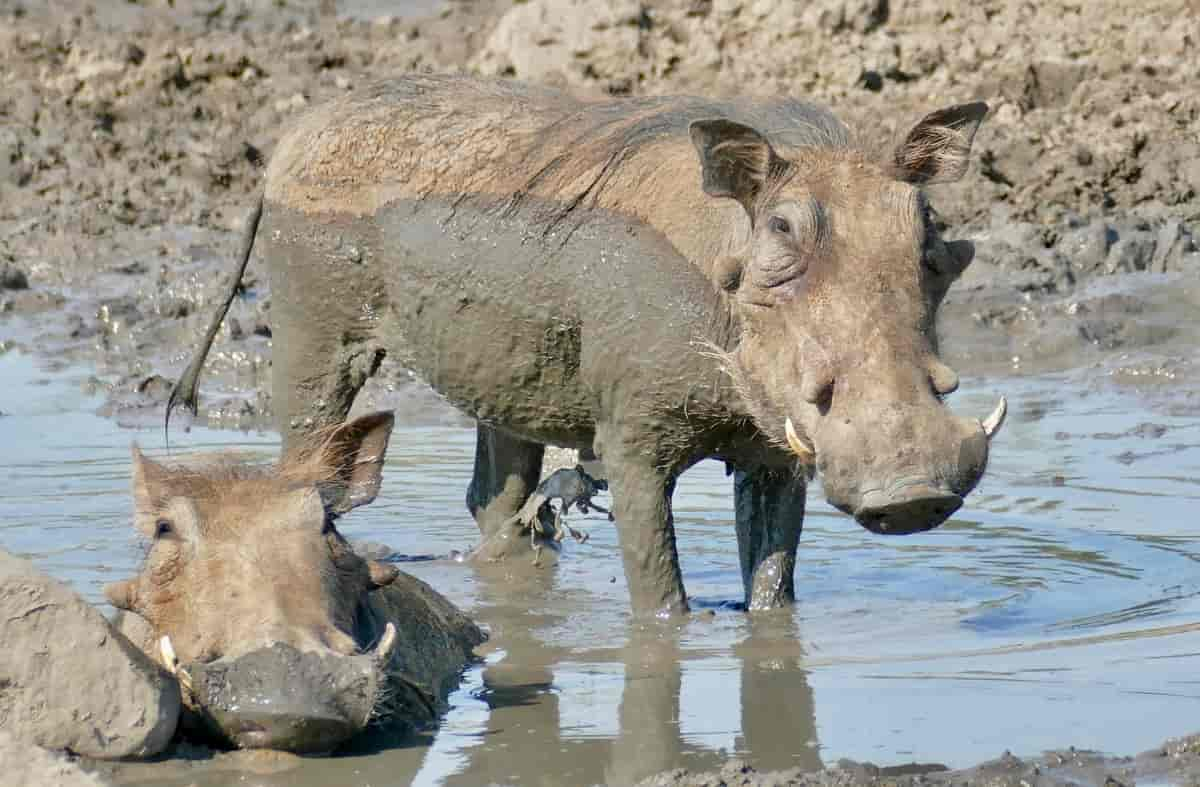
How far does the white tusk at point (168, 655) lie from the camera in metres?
4.72

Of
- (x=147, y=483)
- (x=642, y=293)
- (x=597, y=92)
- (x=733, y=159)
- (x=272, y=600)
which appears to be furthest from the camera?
(x=597, y=92)

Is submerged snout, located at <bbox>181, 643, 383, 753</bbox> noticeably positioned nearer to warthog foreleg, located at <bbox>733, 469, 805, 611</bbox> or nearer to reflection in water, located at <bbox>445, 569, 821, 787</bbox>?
reflection in water, located at <bbox>445, 569, 821, 787</bbox>

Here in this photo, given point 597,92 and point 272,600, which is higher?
point 597,92

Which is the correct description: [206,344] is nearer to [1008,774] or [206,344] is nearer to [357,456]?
[357,456]

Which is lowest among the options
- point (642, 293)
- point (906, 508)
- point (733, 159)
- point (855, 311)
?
point (906, 508)

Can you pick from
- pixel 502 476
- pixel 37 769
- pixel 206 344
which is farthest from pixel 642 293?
pixel 37 769

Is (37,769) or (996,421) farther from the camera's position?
(996,421)

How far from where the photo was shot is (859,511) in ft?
17.7

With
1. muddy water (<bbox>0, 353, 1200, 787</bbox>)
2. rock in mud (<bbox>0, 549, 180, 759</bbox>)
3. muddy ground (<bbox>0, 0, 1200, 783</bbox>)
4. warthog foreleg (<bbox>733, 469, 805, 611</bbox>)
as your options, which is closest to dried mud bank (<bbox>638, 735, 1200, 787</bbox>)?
muddy water (<bbox>0, 353, 1200, 787</bbox>)

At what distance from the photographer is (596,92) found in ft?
32.7

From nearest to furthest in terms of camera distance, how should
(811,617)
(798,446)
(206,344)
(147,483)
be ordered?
(147,483), (798,446), (811,617), (206,344)

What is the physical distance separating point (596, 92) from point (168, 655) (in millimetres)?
5662

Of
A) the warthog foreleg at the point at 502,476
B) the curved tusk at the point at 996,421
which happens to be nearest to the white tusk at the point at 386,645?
the curved tusk at the point at 996,421

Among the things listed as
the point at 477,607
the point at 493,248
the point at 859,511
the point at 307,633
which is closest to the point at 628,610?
the point at 477,607
